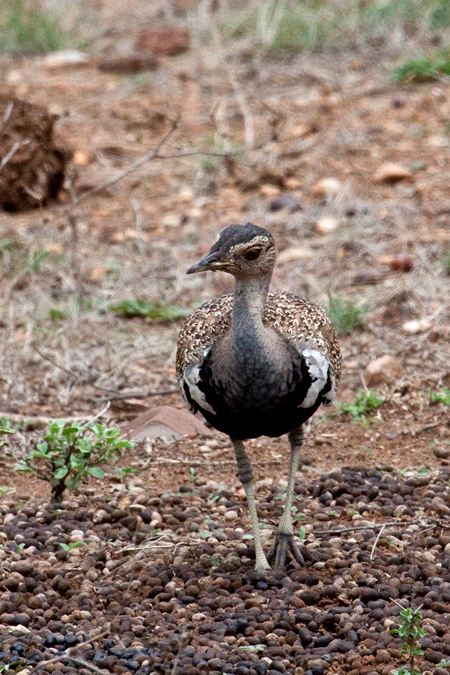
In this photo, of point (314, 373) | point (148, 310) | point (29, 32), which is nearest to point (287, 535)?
point (314, 373)

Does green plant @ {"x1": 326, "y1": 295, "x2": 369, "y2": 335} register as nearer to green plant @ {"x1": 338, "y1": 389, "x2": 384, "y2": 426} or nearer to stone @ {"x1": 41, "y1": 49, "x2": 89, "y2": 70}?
green plant @ {"x1": 338, "y1": 389, "x2": 384, "y2": 426}

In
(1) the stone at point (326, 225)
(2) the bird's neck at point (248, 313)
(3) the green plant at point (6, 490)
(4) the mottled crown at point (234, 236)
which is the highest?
(4) the mottled crown at point (234, 236)

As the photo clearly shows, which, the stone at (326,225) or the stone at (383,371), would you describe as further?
the stone at (326,225)

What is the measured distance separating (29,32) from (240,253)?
9275mm

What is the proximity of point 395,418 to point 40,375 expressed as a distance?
229 centimetres

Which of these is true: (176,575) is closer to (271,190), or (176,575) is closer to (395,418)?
(395,418)

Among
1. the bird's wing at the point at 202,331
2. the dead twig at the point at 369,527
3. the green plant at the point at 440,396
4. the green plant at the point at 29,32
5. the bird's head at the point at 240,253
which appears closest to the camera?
the bird's head at the point at 240,253

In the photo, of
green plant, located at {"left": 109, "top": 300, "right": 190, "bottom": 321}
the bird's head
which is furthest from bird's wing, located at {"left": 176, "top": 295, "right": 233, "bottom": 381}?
green plant, located at {"left": 109, "top": 300, "right": 190, "bottom": 321}

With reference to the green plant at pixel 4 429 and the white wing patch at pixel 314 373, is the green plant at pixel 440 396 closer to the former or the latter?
the white wing patch at pixel 314 373

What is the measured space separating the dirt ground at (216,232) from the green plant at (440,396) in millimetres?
35

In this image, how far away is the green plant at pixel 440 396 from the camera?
18.9 feet

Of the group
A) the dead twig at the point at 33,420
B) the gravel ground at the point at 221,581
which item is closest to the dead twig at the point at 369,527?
the gravel ground at the point at 221,581

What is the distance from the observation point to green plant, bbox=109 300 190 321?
23.3 feet

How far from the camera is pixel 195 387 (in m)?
4.31
